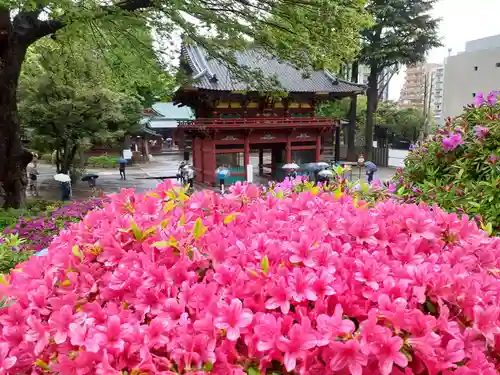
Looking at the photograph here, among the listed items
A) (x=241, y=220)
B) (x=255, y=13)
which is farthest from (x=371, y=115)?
(x=241, y=220)

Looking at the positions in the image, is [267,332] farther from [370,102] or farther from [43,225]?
[370,102]

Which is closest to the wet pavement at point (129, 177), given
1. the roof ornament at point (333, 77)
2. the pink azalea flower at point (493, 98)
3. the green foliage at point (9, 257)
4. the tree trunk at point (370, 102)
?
the tree trunk at point (370, 102)

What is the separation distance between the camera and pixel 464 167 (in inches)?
108

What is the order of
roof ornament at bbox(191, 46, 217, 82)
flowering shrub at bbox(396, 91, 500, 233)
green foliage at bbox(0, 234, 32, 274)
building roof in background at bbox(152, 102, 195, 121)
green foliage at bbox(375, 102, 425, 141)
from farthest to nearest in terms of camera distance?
building roof in background at bbox(152, 102, 195, 121) → green foliage at bbox(375, 102, 425, 141) → roof ornament at bbox(191, 46, 217, 82) → green foliage at bbox(0, 234, 32, 274) → flowering shrub at bbox(396, 91, 500, 233)

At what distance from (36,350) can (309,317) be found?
2.42 feet

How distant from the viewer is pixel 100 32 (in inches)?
299

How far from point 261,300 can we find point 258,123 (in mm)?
18936

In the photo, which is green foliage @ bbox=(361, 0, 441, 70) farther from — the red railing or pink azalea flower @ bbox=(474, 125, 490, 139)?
pink azalea flower @ bbox=(474, 125, 490, 139)

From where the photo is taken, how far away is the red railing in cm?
1870

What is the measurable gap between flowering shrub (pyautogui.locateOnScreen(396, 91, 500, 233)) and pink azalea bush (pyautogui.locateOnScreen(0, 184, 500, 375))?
1.22 metres

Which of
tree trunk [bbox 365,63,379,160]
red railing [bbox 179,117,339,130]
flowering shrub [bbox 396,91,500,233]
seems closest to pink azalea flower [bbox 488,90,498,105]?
flowering shrub [bbox 396,91,500,233]

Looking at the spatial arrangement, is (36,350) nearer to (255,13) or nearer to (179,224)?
(179,224)

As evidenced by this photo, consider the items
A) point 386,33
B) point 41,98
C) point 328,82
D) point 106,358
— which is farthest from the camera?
point 386,33

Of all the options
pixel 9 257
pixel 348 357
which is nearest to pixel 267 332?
A: pixel 348 357
